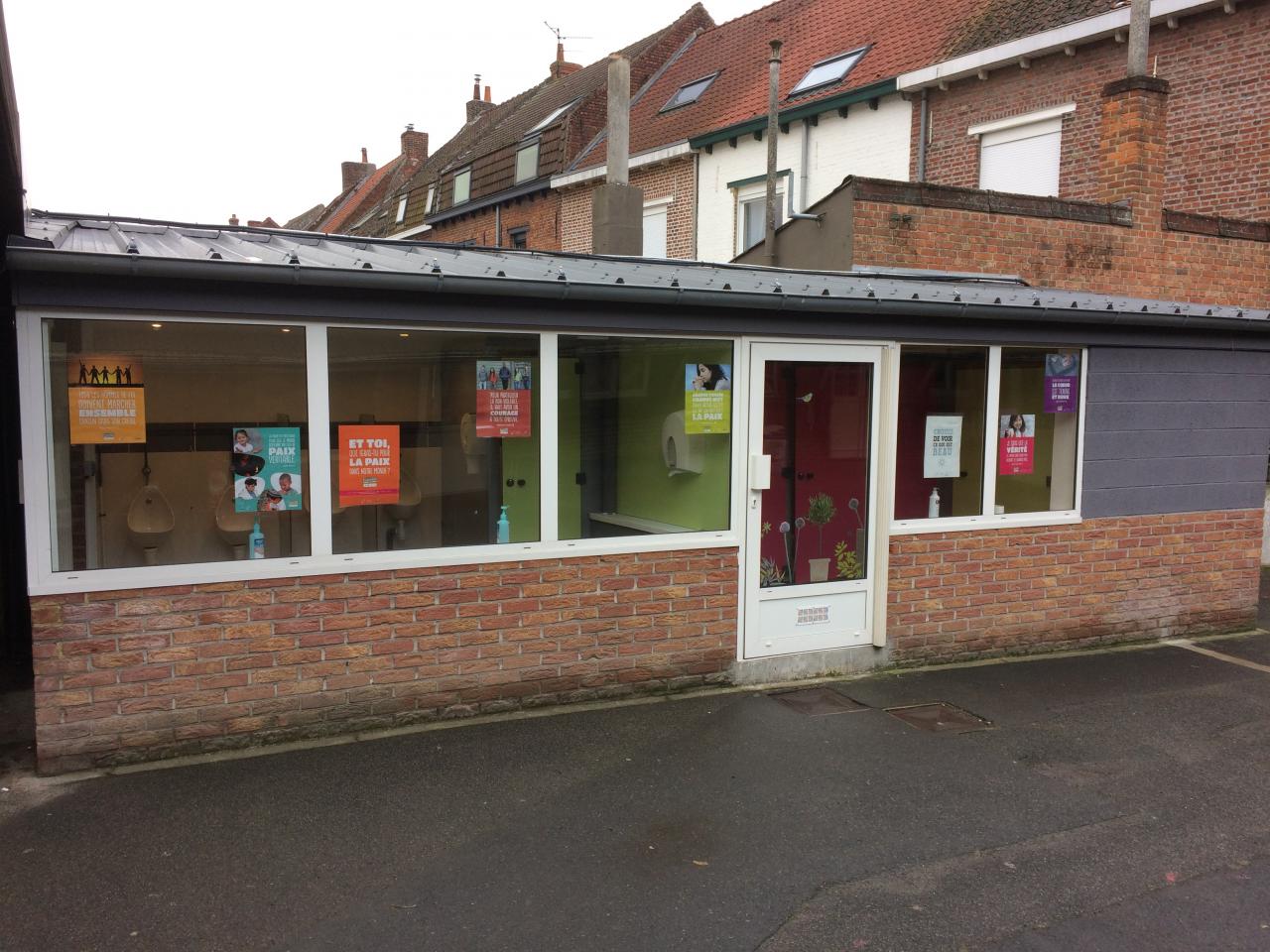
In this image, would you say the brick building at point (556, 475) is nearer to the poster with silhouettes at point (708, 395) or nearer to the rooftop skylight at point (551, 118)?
the poster with silhouettes at point (708, 395)

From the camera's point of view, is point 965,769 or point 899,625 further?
point 899,625

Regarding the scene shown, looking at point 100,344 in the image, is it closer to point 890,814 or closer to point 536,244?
point 890,814

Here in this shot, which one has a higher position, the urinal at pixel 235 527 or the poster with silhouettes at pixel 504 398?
the poster with silhouettes at pixel 504 398

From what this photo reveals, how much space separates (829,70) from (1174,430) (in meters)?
9.96

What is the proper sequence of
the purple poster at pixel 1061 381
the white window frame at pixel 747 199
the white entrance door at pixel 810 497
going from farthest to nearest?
the white window frame at pixel 747 199, the purple poster at pixel 1061 381, the white entrance door at pixel 810 497

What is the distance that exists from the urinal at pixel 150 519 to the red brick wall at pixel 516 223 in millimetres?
13687

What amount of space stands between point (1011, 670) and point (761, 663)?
1.93m

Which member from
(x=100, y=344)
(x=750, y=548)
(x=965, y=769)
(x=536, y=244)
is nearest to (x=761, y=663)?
(x=750, y=548)

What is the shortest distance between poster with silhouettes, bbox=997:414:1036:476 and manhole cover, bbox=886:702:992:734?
204 centimetres

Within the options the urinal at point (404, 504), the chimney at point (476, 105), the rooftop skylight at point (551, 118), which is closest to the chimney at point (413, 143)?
the chimney at point (476, 105)

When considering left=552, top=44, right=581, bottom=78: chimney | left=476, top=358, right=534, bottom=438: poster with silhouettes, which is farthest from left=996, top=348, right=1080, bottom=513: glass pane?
left=552, top=44, right=581, bottom=78: chimney

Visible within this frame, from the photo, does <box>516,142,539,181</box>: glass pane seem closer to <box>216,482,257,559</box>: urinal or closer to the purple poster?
the purple poster

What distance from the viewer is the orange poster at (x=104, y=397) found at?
479cm

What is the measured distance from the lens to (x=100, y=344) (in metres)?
4.82
